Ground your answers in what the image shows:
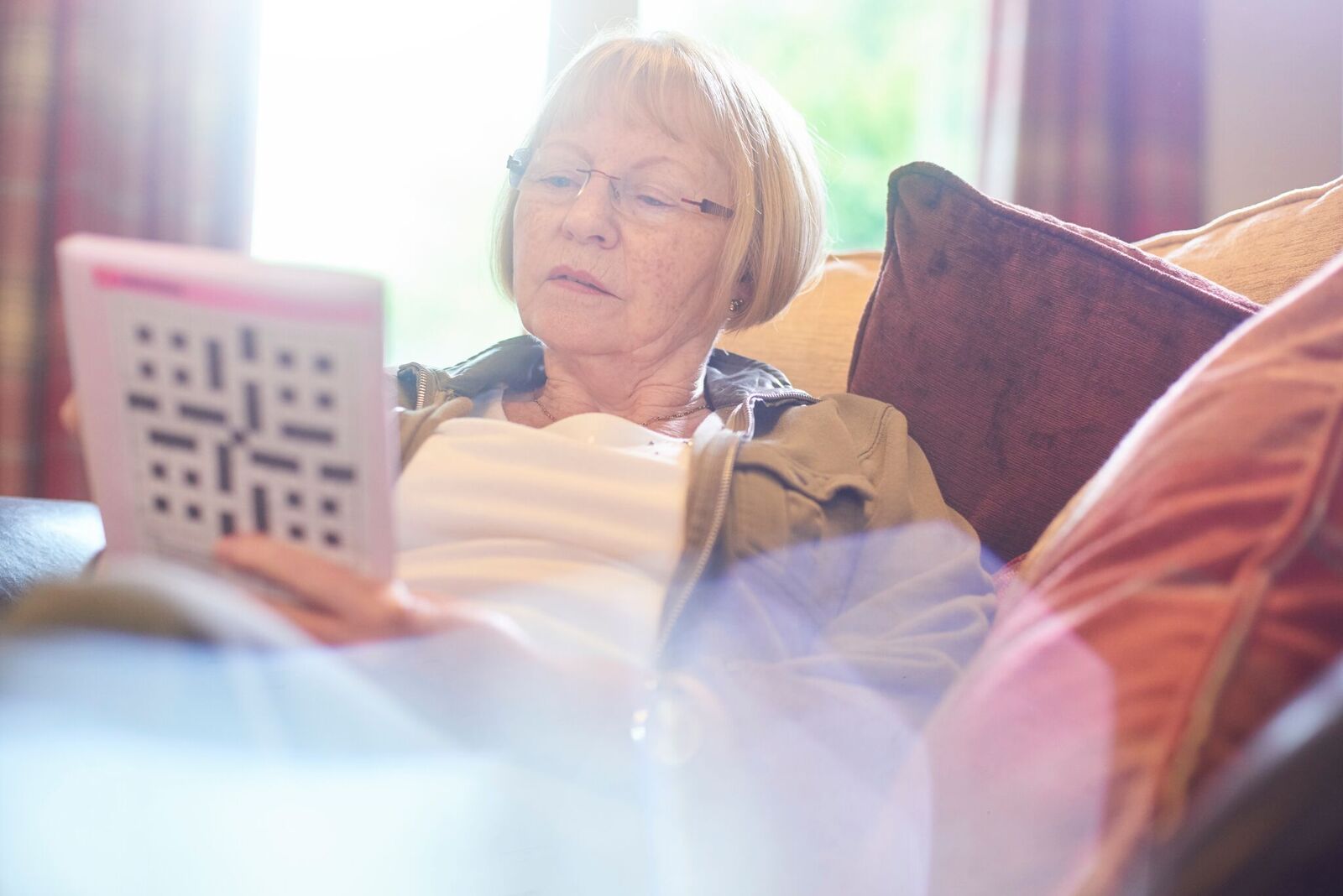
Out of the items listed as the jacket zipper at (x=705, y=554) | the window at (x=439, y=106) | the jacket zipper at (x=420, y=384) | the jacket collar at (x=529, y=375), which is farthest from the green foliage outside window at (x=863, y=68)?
the jacket zipper at (x=705, y=554)

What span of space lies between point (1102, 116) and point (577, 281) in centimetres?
199

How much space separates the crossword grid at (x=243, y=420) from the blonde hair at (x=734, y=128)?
0.70 m

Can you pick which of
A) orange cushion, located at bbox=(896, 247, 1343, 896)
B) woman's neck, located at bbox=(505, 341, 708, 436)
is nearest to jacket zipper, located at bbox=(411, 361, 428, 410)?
woman's neck, located at bbox=(505, 341, 708, 436)

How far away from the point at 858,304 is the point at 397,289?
66.6 inches

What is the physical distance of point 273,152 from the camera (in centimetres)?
262

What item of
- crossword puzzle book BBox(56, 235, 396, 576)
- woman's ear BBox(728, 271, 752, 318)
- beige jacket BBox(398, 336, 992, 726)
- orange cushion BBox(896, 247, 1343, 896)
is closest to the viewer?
orange cushion BBox(896, 247, 1343, 896)

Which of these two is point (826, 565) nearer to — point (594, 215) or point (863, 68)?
point (594, 215)

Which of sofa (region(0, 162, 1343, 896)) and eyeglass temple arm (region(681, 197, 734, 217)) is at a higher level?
eyeglass temple arm (region(681, 197, 734, 217))

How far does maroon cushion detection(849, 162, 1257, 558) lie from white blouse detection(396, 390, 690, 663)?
0.28 meters

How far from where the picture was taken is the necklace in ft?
3.89

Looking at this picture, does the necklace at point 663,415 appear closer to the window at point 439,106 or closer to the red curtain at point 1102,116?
the window at point 439,106

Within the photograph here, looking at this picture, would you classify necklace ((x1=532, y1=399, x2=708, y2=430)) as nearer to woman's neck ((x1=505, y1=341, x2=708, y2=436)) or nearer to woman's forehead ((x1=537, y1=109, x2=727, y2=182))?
woman's neck ((x1=505, y1=341, x2=708, y2=436))

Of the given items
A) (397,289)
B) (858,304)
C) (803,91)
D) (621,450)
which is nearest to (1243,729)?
(621,450)

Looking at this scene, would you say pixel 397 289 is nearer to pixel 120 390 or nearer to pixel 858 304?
pixel 858 304
